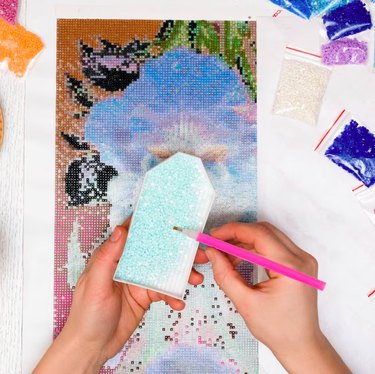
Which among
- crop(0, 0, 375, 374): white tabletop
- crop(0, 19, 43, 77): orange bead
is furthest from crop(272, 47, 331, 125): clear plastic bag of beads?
crop(0, 19, 43, 77): orange bead

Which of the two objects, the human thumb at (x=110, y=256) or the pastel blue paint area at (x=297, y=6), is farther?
the pastel blue paint area at (x=297, y=6)

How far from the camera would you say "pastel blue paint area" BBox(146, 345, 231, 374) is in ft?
2.34

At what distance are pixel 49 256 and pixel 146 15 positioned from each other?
0.36m

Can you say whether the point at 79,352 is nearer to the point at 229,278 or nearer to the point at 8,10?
the point at 229,278

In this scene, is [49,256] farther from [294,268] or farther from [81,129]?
[294,268]

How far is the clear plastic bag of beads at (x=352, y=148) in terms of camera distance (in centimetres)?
73

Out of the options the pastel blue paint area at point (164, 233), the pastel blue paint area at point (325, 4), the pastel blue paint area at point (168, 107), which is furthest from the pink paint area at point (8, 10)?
the pastel blue paint area at point (325, 4)

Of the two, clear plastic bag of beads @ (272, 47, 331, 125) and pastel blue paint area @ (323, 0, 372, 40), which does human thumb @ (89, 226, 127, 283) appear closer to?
clear plastic bag of beads @ (272, 47, 331, 125)

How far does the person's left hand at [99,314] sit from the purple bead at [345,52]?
1.17 feet

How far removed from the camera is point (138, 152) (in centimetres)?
72

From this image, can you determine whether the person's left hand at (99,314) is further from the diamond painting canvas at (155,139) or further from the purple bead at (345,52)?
the purple bead at (345,52)

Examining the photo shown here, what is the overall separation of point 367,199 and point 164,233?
0.30 metres

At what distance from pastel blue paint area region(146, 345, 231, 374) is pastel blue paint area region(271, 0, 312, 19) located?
491 millimetres

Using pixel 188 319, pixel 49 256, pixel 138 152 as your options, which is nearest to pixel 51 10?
pixel 138 152
